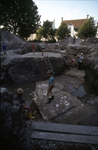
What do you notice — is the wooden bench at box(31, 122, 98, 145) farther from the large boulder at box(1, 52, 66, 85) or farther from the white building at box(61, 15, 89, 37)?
the white building at box(61, 15, 89, 37)

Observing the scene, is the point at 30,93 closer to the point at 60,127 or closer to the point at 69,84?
the point at 69,84

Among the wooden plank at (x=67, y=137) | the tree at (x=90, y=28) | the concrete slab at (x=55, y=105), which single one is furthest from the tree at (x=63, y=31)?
the wooden plank at (x=67, y=137)

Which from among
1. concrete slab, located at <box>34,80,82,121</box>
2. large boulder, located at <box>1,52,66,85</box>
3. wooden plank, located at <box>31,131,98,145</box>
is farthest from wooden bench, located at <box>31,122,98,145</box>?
large boulder, located at <box>1,52,66,85</box>

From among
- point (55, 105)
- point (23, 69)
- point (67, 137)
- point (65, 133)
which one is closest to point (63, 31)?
point (23, 69)

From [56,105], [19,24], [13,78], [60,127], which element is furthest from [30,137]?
[19,24]

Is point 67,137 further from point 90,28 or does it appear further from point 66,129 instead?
point 90,28

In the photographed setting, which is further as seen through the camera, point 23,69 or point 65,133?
point 23,69

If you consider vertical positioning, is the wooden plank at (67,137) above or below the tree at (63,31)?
below

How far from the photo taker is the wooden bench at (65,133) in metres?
2.51

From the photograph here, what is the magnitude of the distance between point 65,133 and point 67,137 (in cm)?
15

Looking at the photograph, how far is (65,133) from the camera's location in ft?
8.87

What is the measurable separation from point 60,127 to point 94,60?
21.7ft

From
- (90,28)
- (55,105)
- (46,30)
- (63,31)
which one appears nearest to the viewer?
(55,105)

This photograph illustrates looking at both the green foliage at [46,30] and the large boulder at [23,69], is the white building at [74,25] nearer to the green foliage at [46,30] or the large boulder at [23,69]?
the green foliage at [46,30]
